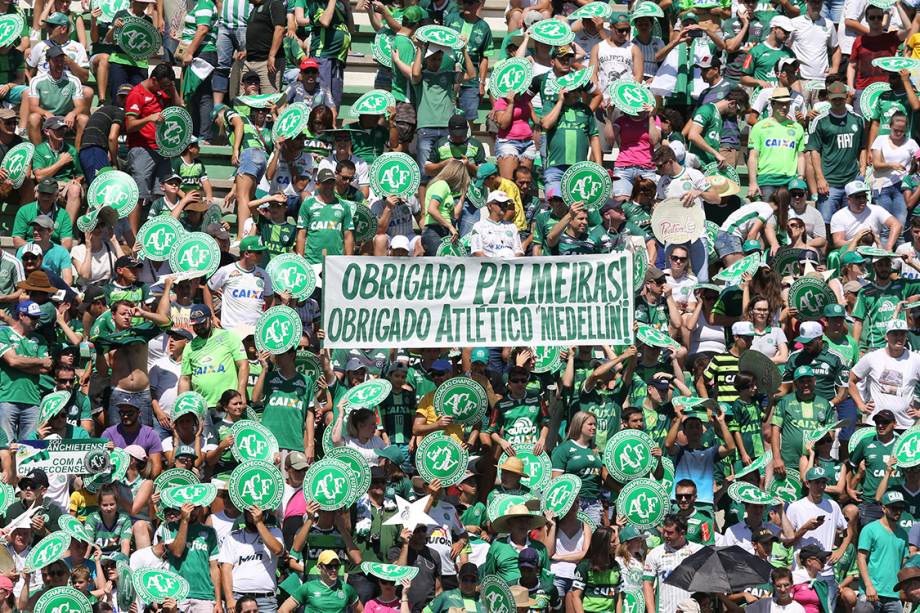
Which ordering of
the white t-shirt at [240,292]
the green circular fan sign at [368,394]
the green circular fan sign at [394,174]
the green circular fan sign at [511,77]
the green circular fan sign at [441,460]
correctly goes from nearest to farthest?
the green circular fan sign at [441,460]
the green circular fan sign at [368,394]
the white t-shirt at [240,292]
the green circular fan sign at [394,174]
the green circular fan sign at [511,77]

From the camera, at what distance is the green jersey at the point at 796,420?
879 inches

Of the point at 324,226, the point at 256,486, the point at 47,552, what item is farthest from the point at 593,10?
the point at 47,552

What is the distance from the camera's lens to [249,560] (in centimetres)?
2047

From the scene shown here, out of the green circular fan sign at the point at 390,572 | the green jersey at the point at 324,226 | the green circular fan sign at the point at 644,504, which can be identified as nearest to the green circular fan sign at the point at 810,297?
the green circular fan sign at the point at 644,504

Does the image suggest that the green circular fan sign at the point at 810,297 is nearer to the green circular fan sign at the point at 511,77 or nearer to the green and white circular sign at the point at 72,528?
the green circular fan sign at the point at 511,77

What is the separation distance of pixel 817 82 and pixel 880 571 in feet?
19.6

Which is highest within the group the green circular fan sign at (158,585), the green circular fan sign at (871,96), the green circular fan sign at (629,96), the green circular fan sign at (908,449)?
the green circular fan sign at (871,96)

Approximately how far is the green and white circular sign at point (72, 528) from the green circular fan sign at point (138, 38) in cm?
562

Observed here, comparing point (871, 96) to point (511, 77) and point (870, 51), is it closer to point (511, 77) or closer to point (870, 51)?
point (870, 51)

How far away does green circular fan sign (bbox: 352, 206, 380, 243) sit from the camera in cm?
2316

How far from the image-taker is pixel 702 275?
23547mm

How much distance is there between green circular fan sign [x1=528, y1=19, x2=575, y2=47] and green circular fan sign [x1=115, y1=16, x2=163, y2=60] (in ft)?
11.2

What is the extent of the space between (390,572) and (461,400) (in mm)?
2025

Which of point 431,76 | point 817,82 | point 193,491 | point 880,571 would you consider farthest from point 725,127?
point 193,491
